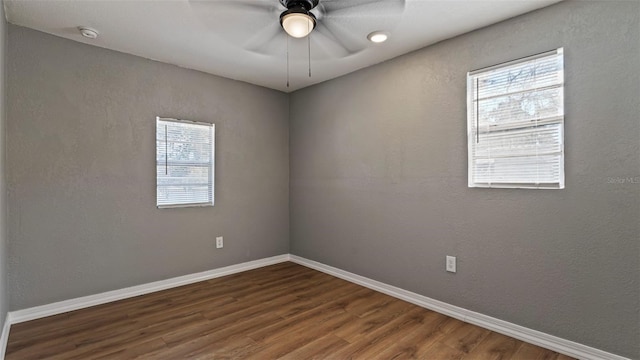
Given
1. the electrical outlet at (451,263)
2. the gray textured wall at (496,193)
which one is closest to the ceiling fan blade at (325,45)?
the gray textured wall at (496,193)

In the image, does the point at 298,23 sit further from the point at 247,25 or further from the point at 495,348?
the point at 495,348

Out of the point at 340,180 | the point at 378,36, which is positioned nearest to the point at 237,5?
the point at 378,36

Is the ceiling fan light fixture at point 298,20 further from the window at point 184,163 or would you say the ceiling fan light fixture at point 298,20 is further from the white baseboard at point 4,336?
the white baseboard at point 4,336

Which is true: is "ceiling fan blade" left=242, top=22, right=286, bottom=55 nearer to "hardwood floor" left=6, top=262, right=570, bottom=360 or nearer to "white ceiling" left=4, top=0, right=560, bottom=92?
"white ceiling" left=4, top=0, right=560, bottom=92

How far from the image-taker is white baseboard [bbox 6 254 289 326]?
2529 mm

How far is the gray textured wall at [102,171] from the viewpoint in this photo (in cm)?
252

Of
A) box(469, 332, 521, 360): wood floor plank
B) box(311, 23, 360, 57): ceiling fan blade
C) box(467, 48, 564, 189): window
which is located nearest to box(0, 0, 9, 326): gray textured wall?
box(311, 23, 360, 57): ceiling fan blade

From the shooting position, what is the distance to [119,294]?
2961 millimetres

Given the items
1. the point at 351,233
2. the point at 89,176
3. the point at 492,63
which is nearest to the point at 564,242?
the point at 492,63

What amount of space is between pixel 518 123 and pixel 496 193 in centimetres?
55

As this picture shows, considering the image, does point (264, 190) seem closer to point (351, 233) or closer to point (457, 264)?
point (351, 233)

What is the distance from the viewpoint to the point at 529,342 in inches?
86.5

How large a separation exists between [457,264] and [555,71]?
161 centimetres

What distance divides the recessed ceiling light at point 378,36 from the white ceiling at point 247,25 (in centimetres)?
6
